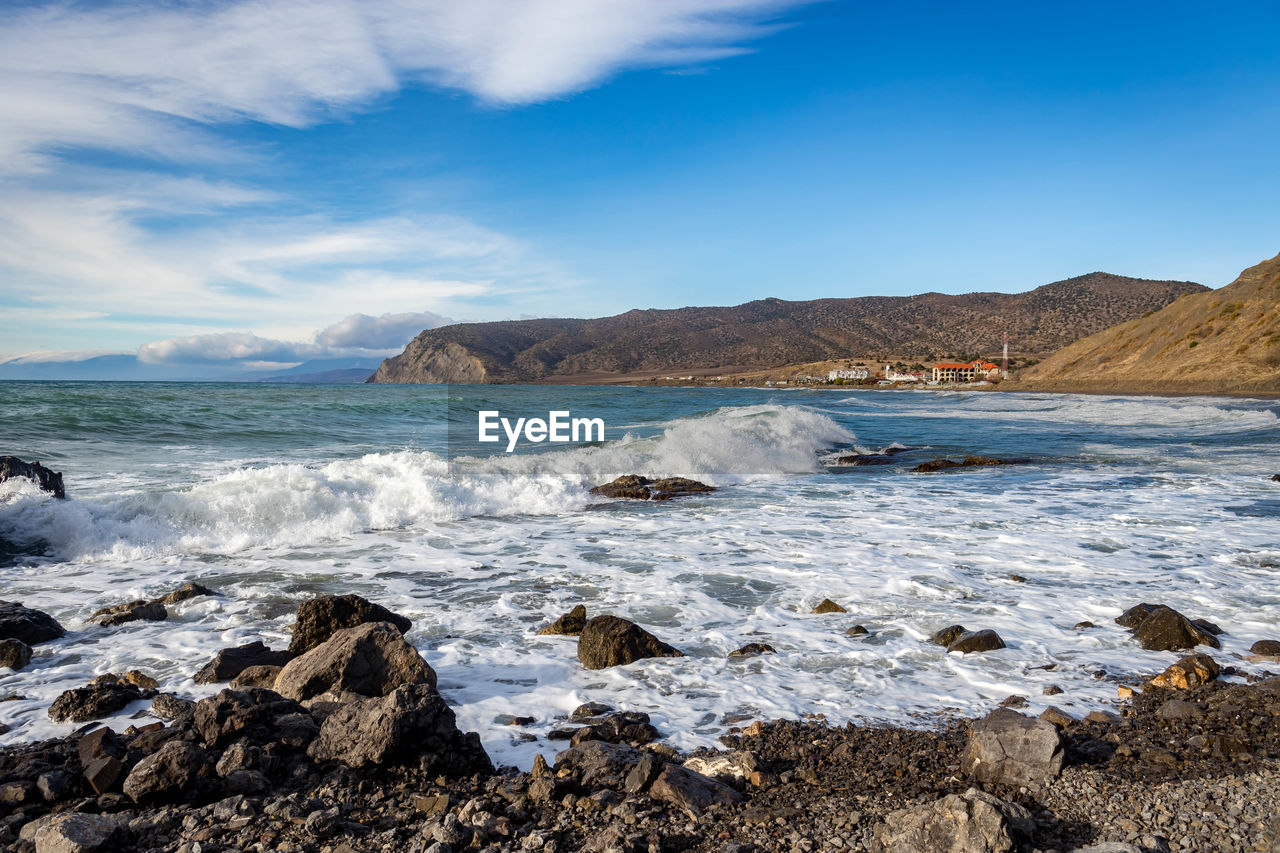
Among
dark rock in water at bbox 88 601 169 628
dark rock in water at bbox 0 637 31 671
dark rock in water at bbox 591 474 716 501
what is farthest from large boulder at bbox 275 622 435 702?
dark rock in water at bbox 591 474 716 501

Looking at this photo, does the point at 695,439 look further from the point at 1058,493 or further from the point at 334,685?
the point at 334,685

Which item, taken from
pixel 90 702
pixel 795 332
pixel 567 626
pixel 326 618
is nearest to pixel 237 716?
pixel 90 702

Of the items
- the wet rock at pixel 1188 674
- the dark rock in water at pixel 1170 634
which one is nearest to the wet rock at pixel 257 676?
the wet rock at pixel 1188 674

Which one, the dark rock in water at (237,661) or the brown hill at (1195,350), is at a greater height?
the brown hill at (1195,350)

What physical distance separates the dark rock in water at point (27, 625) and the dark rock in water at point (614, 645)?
4.46 meters

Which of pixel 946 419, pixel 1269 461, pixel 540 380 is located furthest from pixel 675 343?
pixel 1269 461

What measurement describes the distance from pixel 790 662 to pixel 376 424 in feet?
88.7

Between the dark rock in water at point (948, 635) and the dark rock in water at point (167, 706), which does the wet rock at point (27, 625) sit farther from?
the dark rock in water at point (948, 635)

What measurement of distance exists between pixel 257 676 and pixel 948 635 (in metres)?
5.30

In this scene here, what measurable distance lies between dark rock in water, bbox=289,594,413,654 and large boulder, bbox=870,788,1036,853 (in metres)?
3.89

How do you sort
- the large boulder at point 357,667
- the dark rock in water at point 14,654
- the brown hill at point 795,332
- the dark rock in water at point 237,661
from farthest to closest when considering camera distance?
1. the brown hill at point 795,332
2. the dark rock in water at point 14,654
3. the dark rock in water at point 237,661
4. the large boulder at point 357,667

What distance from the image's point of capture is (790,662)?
17.7 feet

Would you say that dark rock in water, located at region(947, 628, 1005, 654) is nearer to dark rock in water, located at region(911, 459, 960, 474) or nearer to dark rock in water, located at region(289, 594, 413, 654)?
dark rock in water, located at region(289, 594, 413, 654)

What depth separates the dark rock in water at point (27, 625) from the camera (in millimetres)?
5660
